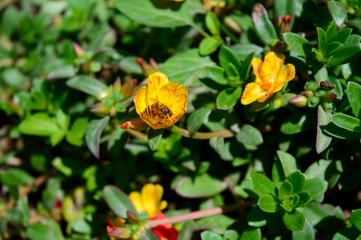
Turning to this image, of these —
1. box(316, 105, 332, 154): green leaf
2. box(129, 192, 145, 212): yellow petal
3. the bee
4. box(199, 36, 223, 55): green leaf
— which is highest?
the bee

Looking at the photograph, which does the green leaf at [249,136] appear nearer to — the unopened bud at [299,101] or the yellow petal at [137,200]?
the unopened bud at [299,101]

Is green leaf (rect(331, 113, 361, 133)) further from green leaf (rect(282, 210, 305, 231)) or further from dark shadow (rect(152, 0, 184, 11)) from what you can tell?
dark shadow (rect(152, 0, 184, 11))

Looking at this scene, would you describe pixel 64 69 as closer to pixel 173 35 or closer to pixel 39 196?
pixel 173 35

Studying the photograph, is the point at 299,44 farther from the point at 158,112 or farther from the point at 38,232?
the point at 38,232

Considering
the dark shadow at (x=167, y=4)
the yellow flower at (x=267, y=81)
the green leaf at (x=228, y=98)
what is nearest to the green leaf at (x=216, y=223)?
the green leaf at (x=228, y=98)

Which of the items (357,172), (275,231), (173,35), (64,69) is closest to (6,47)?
(64,69)

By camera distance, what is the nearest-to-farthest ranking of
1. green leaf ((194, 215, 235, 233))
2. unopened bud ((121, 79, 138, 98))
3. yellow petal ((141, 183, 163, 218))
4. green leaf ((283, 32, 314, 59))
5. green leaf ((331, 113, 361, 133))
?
1. green leaf ((331, 113, 361, 133))
2. green leaf ((283, 32, 314, 59))
3. unopened bud ((121, 79, 138, 98))
4. green leaf ((194, 215, 235, 233))
5. yellow petal ((141, 183, 163, 218))

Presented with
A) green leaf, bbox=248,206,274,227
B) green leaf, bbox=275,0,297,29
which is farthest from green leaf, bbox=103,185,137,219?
green leaf, bbox=275,0,297,29
